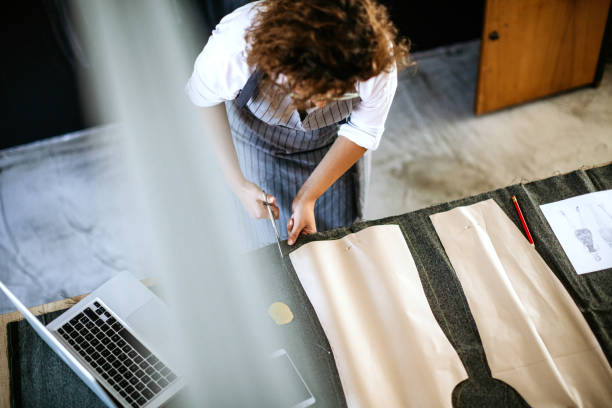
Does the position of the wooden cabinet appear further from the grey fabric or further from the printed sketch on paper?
the printed sketch on paper

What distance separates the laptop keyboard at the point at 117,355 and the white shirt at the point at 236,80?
573 millimetres

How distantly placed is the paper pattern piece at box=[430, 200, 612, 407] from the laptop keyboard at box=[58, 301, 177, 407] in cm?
68

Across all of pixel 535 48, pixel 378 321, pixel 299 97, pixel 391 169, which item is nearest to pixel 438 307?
pixel 378 321

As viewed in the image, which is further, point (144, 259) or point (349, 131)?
point (144, 259)

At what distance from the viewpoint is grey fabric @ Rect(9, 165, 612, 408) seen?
94 centimetres

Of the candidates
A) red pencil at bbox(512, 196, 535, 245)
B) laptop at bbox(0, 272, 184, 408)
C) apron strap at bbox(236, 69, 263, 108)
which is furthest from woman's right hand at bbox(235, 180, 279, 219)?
red pencil at bbox(512, 196, 535, 245)

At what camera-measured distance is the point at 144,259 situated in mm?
1956

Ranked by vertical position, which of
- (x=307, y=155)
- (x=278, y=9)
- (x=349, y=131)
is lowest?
(x=307, y=155)

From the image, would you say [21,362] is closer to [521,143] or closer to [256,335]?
[256,335]

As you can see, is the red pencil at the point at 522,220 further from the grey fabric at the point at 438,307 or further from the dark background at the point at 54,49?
the dark background at the point at 54,49

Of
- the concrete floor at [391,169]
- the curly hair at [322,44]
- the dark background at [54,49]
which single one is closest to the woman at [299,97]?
the curly hair at [322,44]

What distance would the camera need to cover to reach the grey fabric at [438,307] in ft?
3.07

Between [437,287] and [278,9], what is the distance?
26.8 inches

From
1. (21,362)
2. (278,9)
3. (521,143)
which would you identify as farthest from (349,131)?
(521,143)
